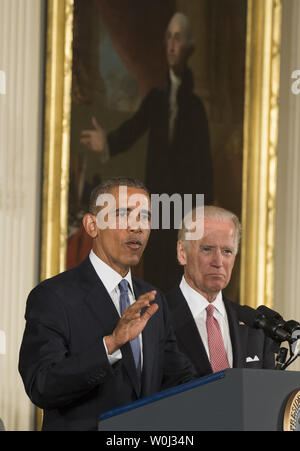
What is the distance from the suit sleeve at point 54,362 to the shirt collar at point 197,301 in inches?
71.2

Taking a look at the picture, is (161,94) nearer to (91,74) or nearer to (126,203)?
(91,74)

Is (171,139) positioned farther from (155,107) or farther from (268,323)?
(268,323)

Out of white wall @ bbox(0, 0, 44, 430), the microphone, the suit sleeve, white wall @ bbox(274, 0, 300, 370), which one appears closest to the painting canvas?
white wall @ bbox(0, 0, 44, 430)

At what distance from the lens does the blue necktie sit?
4273 mm

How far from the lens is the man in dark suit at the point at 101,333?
11.9 feet

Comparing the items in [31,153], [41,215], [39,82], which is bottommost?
[41,215]

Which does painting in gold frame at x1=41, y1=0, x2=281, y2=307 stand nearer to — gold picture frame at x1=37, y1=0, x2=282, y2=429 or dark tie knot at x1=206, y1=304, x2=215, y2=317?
gold picture frame at x1=37, y1=0, x2=282, y2=429

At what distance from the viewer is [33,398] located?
147 inches

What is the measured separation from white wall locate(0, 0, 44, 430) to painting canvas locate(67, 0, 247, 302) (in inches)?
11.8

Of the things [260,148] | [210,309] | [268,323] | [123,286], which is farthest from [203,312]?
[260,148]

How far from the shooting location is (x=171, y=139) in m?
7.12

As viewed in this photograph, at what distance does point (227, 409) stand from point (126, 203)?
1.86 m
